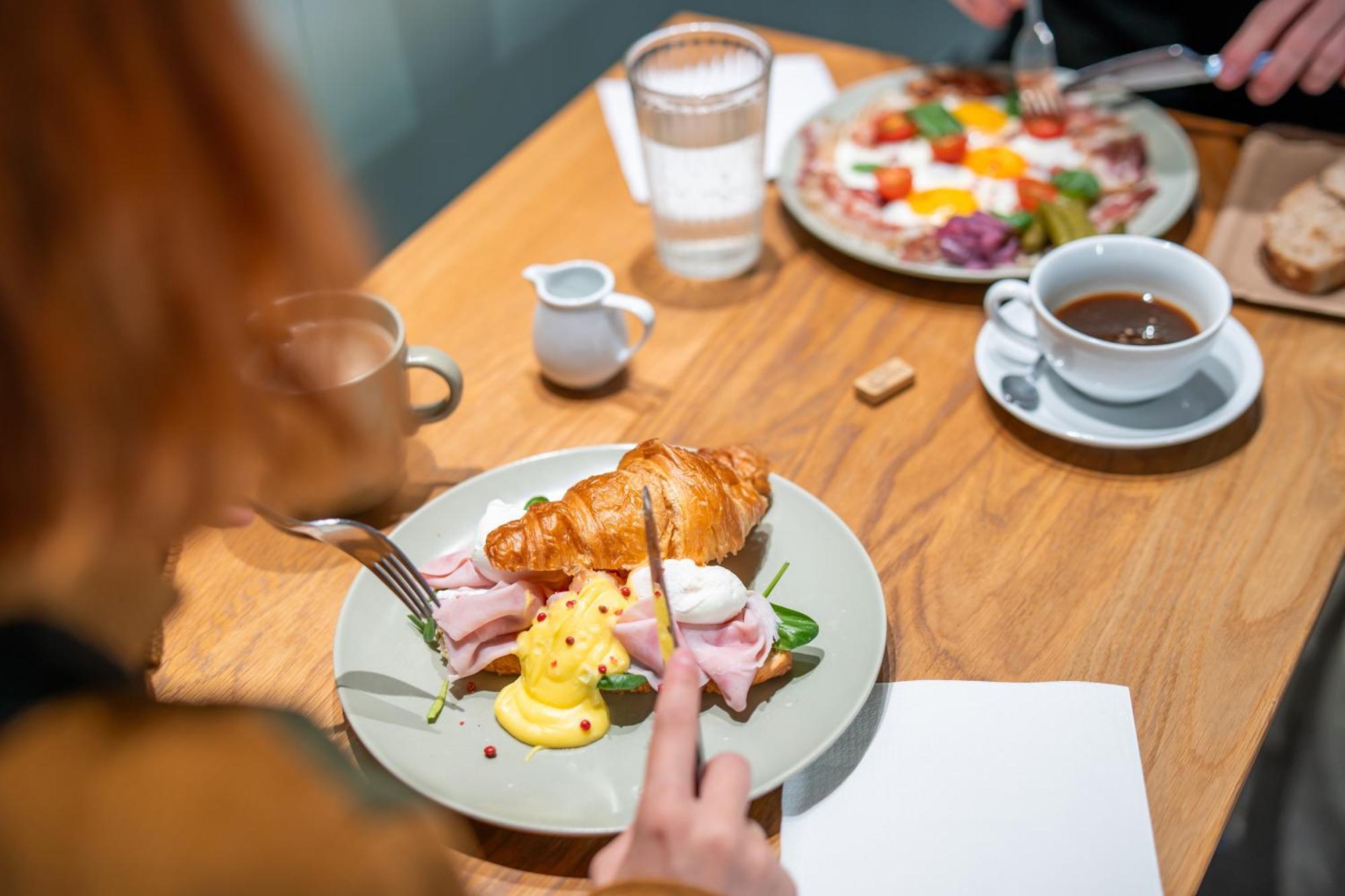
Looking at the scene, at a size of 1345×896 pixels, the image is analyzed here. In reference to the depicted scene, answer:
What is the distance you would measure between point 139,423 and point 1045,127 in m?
1.57

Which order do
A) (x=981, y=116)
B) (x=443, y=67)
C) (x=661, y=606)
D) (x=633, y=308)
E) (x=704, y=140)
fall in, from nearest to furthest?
(x=661, y=606) → (x=633, y=308) → (x=704, y=140) → (x=981, y=116) → (x=443, y=67)

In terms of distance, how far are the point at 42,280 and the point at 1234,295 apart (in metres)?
1.39

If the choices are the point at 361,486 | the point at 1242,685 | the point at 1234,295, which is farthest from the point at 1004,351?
the point at 361,486

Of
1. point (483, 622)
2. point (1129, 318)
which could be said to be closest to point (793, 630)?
point (483, 622)

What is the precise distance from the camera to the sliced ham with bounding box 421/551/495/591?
1021 mm

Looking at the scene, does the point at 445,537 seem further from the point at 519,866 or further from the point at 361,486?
the point at 519,866

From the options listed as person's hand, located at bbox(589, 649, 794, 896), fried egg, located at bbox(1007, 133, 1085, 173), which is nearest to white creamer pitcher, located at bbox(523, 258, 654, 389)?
person's hand, located at bbox(589, 649, 794, 896)

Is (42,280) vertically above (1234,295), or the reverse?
(42,280)

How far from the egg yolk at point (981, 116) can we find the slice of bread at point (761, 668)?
1150mm

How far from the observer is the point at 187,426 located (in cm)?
55

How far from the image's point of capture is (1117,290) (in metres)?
1.32

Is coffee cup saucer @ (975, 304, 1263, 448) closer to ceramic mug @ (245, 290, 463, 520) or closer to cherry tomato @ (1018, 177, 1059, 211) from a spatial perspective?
cherry tomato @ (1018, 177, 1059, 211)

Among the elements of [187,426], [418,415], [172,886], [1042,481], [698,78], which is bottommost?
[1042,481]

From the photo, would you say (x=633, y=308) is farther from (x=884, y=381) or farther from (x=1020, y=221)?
(x=1020, y=221)
